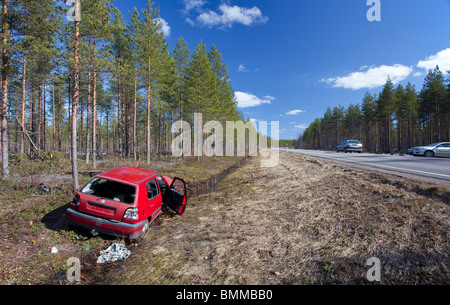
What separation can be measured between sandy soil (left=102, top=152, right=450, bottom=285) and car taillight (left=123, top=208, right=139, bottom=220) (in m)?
0.83

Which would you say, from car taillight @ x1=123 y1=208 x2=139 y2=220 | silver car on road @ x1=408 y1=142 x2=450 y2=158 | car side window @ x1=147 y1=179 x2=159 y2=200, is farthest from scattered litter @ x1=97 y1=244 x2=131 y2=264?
silver car on road @ x1=408 y1=142 x2=450 y2=158

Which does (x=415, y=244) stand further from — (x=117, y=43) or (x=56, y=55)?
(x=117, y=43)

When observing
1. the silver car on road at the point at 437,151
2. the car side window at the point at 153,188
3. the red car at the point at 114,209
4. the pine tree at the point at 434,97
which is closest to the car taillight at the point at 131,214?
the red car at the point at 114,209

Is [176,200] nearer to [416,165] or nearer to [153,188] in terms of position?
[153,188]

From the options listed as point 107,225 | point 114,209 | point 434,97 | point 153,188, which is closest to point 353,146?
point 434,97

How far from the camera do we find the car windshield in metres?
4.91

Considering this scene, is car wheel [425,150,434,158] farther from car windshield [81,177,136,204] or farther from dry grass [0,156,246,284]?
dry grass [0,156,246,284]

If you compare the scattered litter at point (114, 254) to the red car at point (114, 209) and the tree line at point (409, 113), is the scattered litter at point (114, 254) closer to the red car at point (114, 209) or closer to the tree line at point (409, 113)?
the red car at point (114, 209)

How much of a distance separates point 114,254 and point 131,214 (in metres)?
0.89

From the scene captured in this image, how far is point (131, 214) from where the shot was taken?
177 inches

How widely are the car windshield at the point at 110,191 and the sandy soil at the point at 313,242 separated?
1.31 meters

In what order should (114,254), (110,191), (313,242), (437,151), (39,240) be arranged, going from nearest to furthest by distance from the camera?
(313,242) < (114,254) < (39,240) < (110,191) < (437,151)

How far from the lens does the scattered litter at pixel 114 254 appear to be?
Result: 13.4ft
